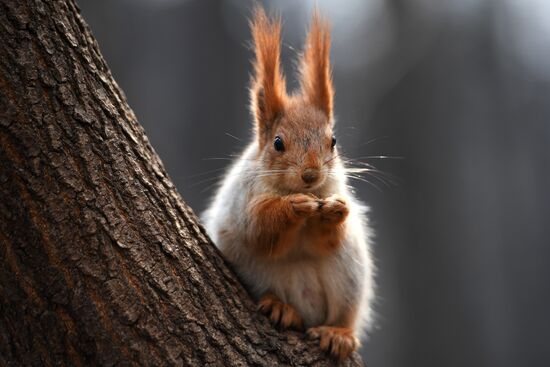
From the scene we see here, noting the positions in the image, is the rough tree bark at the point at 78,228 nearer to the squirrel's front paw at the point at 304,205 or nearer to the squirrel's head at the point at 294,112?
the squirrel's front paw at the point at 304,205

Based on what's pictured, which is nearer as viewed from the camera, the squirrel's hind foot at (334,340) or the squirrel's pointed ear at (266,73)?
the squirrel's hind foot at (334,340)

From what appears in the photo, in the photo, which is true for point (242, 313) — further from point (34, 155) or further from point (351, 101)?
point (351, 101)

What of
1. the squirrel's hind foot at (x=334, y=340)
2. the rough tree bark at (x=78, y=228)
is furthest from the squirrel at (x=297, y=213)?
the rough tree bark at (x=78, y=228)

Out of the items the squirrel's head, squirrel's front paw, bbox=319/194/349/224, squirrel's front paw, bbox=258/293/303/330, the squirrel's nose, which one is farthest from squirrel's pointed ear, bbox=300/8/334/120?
squirrel's front paw, bbox=258/293/303/330

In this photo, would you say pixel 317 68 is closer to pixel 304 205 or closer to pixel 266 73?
pixel 266 73

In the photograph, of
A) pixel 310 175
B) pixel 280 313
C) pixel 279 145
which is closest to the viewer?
pixel 280 313

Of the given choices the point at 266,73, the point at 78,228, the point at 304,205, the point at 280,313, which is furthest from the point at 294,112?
the point at 78,228
